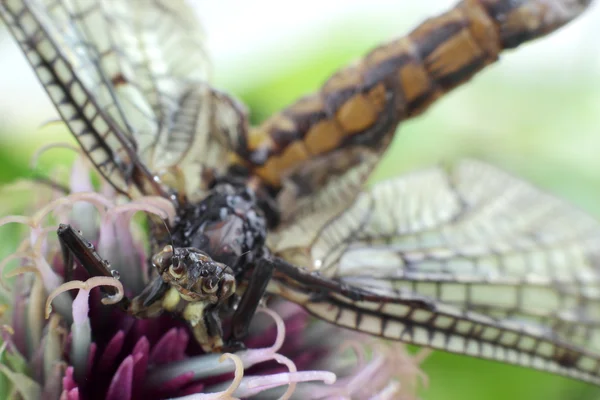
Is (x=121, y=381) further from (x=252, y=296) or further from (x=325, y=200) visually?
(x=325, y=200)

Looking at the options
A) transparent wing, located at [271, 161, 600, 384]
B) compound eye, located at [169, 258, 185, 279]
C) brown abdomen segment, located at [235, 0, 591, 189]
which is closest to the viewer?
compound eye, located at [169, 258, 185, 279]

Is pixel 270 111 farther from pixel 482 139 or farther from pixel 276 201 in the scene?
pixel 276 201

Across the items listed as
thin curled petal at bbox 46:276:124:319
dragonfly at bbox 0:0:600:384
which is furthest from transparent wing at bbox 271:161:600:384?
thin curled petal at bbox 46:276:124:319

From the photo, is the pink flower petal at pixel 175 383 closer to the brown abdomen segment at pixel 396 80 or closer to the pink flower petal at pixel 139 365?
the pink flower petal at pixel 139 365

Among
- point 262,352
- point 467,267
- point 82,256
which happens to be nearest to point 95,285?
point 82,256

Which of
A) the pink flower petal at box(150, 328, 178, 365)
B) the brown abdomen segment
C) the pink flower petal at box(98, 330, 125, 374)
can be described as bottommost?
the pink flower petal at box(150, 328, 178, 365)

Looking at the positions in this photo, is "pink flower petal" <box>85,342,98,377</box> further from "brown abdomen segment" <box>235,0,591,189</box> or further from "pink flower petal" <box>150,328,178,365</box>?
"brown abdomen segment" <box>235,0,591,189</box>
